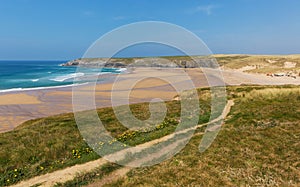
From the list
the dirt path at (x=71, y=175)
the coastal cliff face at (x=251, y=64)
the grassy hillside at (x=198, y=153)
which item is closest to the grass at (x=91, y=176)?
the grassy hillside at (x=198, y=153)

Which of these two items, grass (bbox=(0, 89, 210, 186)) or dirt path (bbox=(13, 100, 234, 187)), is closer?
dirt path (bbox=(13, 100, 234, 187))

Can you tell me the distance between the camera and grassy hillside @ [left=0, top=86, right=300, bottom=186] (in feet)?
24.5

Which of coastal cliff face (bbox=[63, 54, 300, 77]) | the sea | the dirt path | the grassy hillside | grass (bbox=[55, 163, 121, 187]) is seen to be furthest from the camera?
coastal cliff face (bbox=[63, 54, 300, 77])

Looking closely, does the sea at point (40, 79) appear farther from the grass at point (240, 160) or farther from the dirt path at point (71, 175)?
the grass at point (240, 160)

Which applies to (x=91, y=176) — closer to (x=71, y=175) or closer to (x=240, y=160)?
(x=71, y=175)

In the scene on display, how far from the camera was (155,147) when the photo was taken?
1043 centimetres

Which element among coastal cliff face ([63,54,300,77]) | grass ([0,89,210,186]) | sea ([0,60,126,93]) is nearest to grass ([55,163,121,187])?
grass ([0,89,210,186])

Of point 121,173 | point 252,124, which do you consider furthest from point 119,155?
point 252,124

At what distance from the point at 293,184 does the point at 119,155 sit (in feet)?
21.1

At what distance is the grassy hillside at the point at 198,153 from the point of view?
7.45 metres

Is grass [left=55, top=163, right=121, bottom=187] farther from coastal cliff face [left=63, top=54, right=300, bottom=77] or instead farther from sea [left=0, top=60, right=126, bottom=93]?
coastal cliff face [left=63, top=54, right=300, bottom=77]

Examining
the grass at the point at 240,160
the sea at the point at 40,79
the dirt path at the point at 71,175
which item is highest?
the sea at the point at 40,79

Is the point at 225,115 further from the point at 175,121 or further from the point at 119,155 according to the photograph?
the point at 119,155

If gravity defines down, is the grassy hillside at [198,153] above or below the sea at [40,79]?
below
